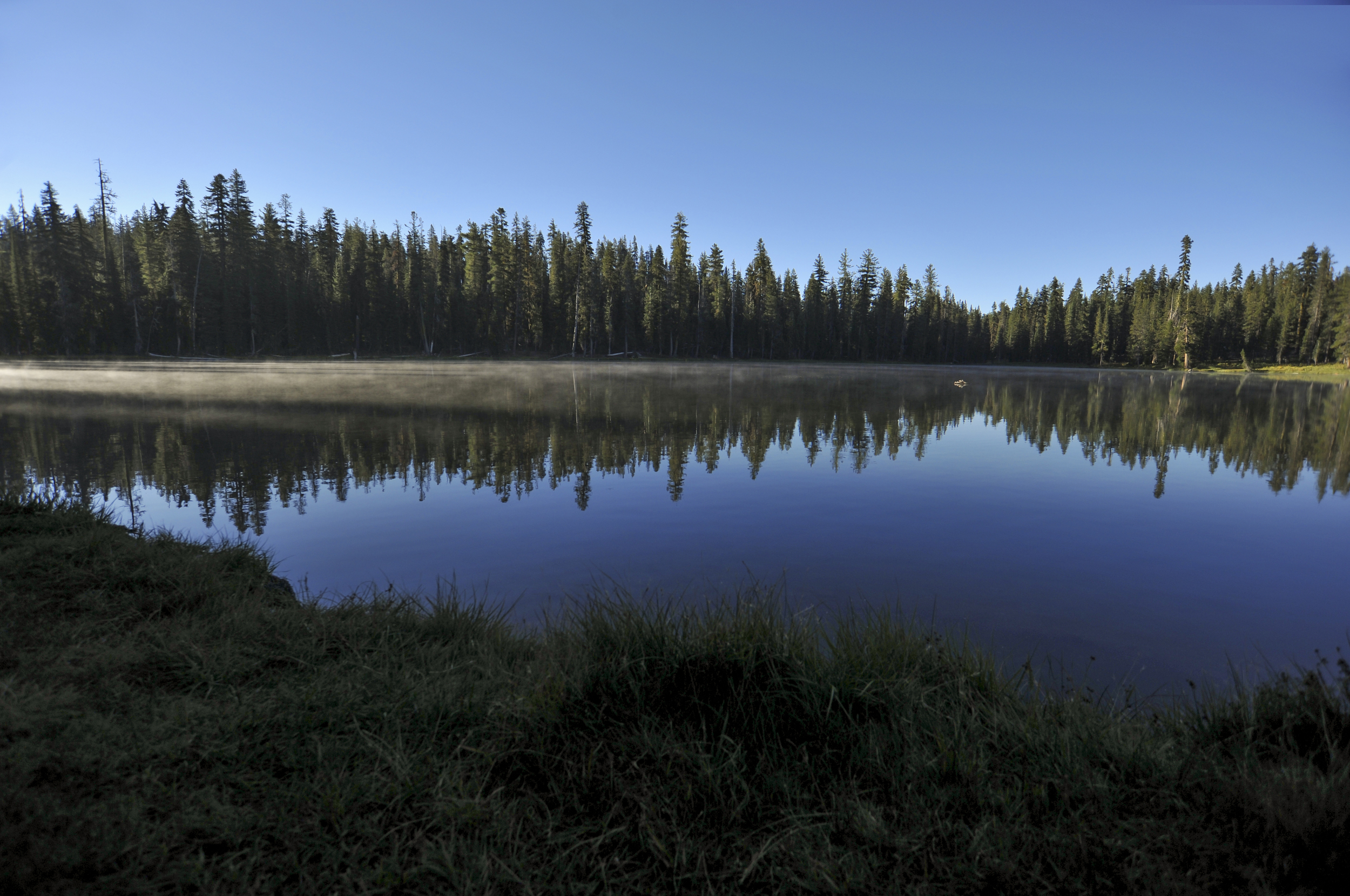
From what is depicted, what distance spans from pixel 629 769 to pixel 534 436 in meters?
15.8

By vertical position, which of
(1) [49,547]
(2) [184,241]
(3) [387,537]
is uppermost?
(2) [184,241]

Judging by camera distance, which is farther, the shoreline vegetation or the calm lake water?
the shoreline vegetation

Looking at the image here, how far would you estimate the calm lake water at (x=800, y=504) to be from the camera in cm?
700

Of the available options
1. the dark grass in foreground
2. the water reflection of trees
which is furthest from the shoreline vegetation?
the dark grass in foreground

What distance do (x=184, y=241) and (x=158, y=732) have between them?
89.0 meters

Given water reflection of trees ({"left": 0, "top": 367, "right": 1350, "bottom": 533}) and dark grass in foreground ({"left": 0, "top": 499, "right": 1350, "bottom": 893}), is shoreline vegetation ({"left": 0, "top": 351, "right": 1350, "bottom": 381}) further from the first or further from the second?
dark grass in foreground ({"left": 0, "top": 499, "right": 1350, "bottom": 893})

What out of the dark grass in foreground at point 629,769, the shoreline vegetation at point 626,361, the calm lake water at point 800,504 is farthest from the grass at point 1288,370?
the dark grass in foreground at point 629,769

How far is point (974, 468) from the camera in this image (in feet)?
49.8

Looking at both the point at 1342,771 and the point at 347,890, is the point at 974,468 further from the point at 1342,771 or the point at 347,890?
the point at 347,890

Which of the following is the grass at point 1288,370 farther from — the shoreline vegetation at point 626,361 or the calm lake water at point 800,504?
the calm lake water at point 800,504

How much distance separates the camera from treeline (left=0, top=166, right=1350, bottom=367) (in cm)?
6962

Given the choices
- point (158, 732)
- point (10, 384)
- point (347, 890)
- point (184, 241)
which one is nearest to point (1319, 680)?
point (347, 890)

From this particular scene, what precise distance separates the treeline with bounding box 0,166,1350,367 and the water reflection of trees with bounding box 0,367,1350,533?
5214 cm

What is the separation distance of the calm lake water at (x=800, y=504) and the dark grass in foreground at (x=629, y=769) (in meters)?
1.84
